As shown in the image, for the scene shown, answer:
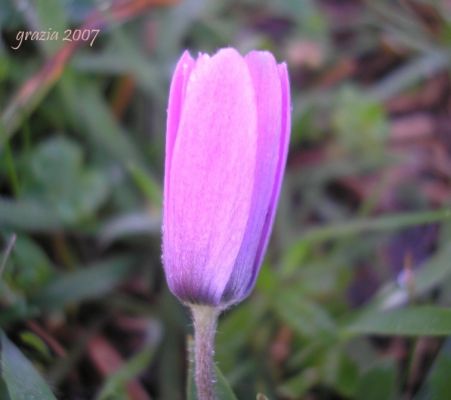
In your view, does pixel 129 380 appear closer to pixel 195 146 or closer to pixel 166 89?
pixel 195 146

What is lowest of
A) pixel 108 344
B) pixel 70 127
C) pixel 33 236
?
pixel 108 344

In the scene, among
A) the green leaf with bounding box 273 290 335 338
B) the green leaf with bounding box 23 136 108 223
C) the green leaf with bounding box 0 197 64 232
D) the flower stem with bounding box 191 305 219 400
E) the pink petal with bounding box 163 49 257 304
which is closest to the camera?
the pink petal with bounding box 163 49 257 304

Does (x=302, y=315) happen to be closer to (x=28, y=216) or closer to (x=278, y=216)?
(x=278, y=216)

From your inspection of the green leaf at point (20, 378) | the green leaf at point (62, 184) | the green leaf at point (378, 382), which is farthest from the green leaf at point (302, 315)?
the green leaf at point (20, 378)

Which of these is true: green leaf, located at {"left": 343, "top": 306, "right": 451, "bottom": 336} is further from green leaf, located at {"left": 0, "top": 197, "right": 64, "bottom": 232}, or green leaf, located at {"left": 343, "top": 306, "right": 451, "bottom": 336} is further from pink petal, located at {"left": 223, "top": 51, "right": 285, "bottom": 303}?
green leaf, located at {"left": 0, "top": 197, "right": 64, "bottom": 232}

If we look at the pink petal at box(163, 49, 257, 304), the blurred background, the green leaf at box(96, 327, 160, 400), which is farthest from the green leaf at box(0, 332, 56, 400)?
the pink petal at box(163, 49, 257, 304)

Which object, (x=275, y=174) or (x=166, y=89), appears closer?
(x=275, y=174)

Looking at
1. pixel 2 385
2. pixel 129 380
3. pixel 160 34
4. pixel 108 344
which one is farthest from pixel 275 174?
pixel 160 34
